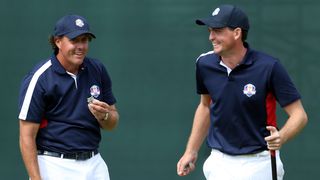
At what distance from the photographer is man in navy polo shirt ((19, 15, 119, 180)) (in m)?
5.10

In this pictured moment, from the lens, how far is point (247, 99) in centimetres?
506

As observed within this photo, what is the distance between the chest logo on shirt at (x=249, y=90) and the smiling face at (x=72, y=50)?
0.95 m

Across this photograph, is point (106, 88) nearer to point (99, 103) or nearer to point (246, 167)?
point (99, 103)

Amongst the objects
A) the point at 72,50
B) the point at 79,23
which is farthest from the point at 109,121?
the point at 79,23

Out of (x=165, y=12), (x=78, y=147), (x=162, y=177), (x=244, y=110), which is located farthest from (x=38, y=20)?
(x=244, y=110)

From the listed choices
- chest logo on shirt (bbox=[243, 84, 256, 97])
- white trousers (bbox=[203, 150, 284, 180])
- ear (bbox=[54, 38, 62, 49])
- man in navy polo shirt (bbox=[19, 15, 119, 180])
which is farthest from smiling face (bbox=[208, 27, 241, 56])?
ear (bbox=[54, 38, 62, 49])

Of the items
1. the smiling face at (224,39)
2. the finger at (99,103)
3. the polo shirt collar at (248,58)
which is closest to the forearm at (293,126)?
the polo shirt collar at (248,58)

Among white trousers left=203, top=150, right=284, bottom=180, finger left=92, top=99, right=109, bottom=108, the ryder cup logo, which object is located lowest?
white trousers left=203, top=150, right=284, bottom=180

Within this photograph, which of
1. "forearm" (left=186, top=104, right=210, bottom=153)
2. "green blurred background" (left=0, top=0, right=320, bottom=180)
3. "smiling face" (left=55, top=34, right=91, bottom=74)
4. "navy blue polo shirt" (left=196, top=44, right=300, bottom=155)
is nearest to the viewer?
"navy blue polo shirt" (left=196, top=44, right=300, bottom=155)

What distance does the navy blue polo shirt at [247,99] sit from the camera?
5.05 metres

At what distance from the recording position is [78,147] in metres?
5.21

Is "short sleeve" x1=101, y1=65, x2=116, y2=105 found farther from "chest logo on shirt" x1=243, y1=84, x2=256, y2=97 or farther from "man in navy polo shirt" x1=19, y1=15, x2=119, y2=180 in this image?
"chest logo on shirt" x1=243, y1=84, x2=256, y2=97

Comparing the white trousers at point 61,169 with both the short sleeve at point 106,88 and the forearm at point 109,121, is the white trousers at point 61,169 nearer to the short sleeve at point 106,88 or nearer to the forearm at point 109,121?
the forearm at point 109,121

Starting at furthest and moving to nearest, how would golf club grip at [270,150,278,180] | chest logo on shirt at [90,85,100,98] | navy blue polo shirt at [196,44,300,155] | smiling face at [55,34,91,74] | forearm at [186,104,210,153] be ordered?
1. forearm at [186,104,210,153]
2. chest logo on shirt at [90,85,100,98]
3. smiling face at [55,34,91,74]
4. navy blue polo shirt at [196,44,300,155]
5. golf club grip at [270,150,278,180]
